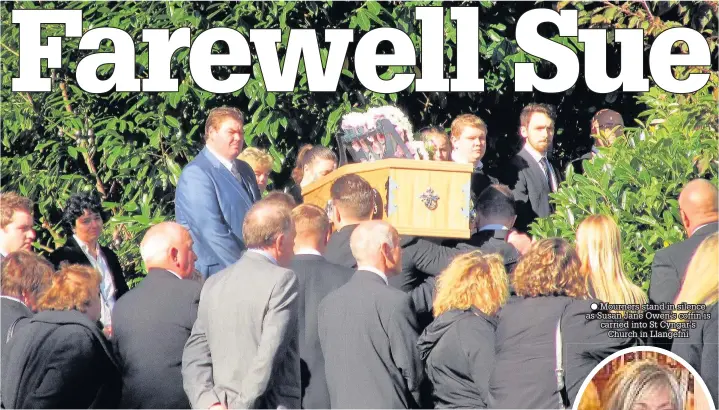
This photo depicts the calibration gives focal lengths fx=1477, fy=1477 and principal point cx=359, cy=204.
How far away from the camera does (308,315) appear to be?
7.83 metres

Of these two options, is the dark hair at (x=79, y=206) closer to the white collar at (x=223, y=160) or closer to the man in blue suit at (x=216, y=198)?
the man in blue suit at (x=216, y=198)

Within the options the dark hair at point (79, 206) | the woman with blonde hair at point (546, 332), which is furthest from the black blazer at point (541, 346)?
the dark hair at point (79, 206)

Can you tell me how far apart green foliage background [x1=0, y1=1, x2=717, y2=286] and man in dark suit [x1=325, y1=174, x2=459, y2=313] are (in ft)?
5.09

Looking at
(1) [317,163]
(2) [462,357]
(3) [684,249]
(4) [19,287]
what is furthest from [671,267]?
(4) [19,287]

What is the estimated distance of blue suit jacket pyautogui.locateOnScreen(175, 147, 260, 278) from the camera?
8.68 m

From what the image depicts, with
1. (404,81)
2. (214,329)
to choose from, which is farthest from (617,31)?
(214,329)

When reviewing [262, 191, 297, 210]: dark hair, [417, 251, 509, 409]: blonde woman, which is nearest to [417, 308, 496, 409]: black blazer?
[417, 251, 509, 409]: blonde woman

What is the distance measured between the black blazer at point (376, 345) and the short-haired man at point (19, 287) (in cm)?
169

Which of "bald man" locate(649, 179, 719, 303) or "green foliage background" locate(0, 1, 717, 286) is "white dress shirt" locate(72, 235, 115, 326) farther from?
"bald man" locate(649, 179, 719, 303)

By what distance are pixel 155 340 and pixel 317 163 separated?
1857 mm

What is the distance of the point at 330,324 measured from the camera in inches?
300

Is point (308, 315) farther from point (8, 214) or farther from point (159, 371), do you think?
point (8, 214)

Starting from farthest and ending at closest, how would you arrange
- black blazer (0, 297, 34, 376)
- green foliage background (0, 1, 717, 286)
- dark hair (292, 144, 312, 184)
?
1. green foliage background (0, 1, 717, 286)
2. dark hair (292, 144, 312, 184)
3. black blazer (0, 297, 34, 376)

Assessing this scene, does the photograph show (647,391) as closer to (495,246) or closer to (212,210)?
(495,246)
